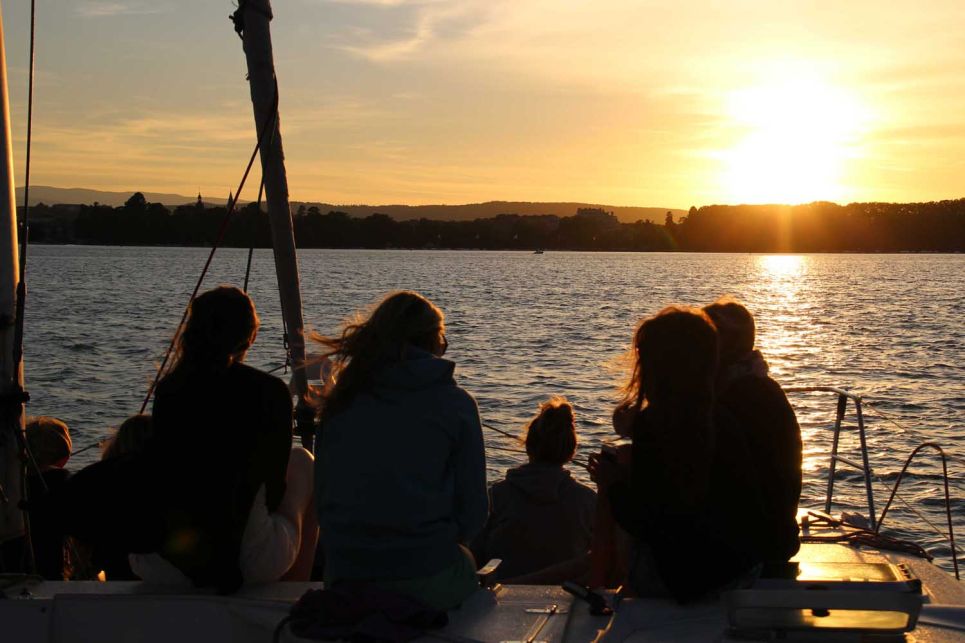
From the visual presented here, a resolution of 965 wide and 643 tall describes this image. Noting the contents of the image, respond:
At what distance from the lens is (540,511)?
180 inches

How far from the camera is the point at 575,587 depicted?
3.27m

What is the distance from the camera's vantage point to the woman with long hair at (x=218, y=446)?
327 centimetres

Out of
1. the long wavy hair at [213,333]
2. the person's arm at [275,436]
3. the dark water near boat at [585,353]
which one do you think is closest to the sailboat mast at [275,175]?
the dark water near boat at [585,353]

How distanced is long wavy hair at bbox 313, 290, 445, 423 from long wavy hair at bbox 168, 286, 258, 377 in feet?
0.99

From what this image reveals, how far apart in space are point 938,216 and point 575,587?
564ft

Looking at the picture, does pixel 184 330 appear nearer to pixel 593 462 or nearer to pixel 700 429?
pixel 593 462

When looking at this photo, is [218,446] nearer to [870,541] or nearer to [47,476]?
[47,476]

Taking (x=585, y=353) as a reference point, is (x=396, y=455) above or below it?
above

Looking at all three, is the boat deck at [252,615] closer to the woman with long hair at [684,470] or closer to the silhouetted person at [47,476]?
the woman with long hair at [684,470]

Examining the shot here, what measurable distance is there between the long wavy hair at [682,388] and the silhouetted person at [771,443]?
34cm

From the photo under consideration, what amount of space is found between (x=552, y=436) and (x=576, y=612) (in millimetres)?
1297

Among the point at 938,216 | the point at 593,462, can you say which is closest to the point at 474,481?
the point at 593,462

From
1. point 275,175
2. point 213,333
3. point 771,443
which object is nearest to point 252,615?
point 213,333

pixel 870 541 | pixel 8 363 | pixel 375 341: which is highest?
pixel 375 341
